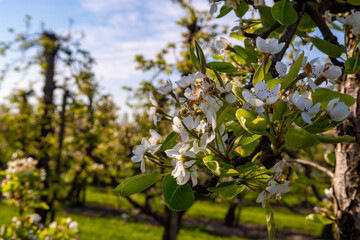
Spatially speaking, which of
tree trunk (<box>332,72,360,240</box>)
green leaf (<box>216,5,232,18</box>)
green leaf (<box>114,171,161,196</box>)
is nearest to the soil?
tree trunk (<box>332,72,360,240</box>)

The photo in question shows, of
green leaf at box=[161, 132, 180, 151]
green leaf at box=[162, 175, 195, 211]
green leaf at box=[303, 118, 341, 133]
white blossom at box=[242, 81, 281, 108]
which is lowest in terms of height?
green leaf at box=[162, 175, 195, 211]

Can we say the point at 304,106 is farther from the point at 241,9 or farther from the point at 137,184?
the point at 241,9

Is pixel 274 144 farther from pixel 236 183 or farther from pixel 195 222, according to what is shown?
pixel 195 222

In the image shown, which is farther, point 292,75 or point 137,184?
point 137,184

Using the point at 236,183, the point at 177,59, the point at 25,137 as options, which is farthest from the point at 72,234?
the point at 25,137

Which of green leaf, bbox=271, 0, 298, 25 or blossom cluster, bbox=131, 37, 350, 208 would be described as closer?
blossom cluster, bbox=131, 37, 350, 208

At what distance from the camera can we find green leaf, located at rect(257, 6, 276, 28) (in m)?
1.20

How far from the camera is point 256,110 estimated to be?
750 millimetres

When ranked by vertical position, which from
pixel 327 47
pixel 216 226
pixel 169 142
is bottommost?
pixel 216 226

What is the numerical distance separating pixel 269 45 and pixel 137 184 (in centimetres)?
57

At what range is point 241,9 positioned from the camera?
4.36 ft

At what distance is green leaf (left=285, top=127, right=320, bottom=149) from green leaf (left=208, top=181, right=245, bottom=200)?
0.24 metres

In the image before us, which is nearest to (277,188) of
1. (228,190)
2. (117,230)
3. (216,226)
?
(228,190)

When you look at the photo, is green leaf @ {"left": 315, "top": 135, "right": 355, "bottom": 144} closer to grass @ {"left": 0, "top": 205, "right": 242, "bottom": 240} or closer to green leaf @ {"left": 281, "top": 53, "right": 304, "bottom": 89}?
green leaf @ {"left": 281, "top": 53, "right": 304, "bottom": 89}
